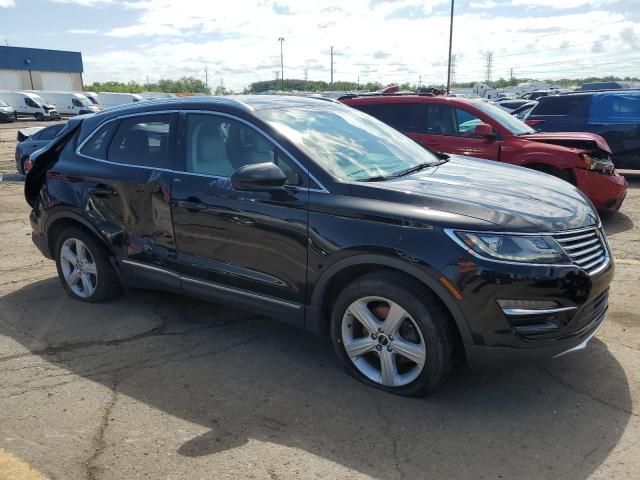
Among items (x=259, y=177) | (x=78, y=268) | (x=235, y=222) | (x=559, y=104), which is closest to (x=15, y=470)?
(x=235, y=222)

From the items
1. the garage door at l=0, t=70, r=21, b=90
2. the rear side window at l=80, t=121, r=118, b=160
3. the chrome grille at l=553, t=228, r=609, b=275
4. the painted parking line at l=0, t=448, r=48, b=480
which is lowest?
the painted parking line at l=0, t=448, r=48, b=480

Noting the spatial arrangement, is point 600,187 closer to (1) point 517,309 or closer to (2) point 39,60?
(1) point 517,309

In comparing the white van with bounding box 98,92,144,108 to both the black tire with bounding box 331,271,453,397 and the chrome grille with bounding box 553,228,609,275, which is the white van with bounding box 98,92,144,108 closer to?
the black tire with bounding box 331,271,453,397

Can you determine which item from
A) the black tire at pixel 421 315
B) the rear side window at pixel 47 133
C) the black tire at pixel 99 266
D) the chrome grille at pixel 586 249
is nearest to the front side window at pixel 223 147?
the black tire at pixel 421 315

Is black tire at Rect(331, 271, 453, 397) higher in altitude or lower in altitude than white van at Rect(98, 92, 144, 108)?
lower

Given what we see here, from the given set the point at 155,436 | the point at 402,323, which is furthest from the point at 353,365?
the point at 155,436

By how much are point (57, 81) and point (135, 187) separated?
72.4 meters

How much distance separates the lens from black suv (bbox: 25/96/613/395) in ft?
10.1

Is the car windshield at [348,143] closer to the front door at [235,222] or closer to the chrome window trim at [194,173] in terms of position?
the chrome window trim at [194,173]

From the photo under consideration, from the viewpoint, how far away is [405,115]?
8609mm

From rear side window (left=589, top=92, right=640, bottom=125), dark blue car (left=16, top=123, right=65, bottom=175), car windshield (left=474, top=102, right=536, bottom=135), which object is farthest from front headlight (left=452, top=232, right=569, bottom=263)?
dark blue car (left=16, top=123, right=65, bottom=175)

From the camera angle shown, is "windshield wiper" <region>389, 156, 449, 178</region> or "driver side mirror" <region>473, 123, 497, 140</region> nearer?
"windshield wiper" <region>389, 156, 449, 178</region>

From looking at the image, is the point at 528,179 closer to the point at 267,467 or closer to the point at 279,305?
the point at 279,305

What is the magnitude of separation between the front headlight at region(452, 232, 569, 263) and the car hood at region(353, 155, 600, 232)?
0.18ft
